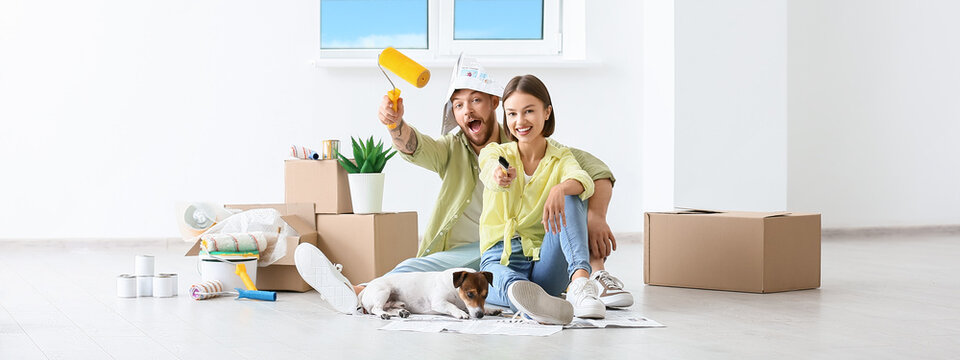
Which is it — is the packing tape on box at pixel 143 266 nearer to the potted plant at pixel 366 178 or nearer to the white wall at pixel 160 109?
the potted plant at pixel 366 178

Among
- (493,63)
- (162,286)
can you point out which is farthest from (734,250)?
(493,63)

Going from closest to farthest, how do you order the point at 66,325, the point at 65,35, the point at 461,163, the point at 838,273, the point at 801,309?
the point at 66,325
the point at 801,309
the point at 461,163
the point at 838,273
the point at 65,35

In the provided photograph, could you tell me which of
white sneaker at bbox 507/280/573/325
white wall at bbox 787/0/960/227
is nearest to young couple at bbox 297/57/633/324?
white sneaker at bbox 507/280/573/325

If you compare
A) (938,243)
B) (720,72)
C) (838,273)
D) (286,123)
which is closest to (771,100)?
(720,72)

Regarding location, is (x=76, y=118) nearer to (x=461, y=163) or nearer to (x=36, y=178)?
(x=36, y=178)

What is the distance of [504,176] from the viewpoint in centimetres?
210

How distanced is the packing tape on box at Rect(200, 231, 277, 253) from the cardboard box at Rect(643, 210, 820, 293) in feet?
3.68

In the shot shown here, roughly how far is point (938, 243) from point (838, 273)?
1507 millimetres

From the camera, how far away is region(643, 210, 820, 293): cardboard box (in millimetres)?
2582

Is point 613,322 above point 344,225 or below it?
below

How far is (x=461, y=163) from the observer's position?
2514 millimetres

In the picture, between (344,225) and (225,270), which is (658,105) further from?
(225,270)

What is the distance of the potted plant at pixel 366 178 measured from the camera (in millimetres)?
2684

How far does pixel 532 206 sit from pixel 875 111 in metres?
3.20
